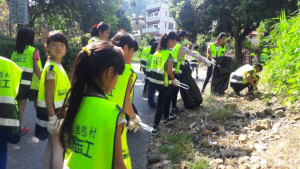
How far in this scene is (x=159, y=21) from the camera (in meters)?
52.6

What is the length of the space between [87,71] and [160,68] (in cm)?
304

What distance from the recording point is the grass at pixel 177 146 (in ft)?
11.3

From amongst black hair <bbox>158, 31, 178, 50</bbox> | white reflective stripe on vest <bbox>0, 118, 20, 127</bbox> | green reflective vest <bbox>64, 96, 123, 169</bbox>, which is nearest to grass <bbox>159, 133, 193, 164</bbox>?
black hair <bbox>158, 31, 178, 50</bbox>

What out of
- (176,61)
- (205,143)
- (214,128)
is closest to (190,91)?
(176,61)

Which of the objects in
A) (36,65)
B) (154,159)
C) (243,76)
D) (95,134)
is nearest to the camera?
(95,134)

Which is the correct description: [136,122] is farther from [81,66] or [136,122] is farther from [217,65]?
[217,65]

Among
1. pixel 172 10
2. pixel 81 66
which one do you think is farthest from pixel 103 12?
pixel 81 66

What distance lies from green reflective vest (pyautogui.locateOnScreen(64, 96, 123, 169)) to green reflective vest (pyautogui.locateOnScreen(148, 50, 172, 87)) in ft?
9.88

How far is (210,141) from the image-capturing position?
3783 millimetres

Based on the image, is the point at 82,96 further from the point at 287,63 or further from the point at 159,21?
the point at 159,21

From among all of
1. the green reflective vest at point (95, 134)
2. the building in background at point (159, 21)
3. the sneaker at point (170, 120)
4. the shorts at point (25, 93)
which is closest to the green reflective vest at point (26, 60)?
the shorts at point (25, 93)

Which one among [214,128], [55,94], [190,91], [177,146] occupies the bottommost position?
[177,146]

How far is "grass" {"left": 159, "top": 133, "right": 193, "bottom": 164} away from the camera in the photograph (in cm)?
345

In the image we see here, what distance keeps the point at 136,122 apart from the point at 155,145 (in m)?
1.79
